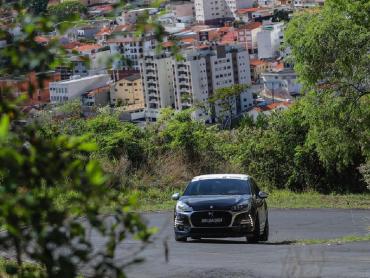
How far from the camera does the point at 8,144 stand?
3.61m

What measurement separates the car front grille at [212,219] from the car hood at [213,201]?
75 millimetres

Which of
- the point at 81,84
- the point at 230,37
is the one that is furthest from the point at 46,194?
the point at 230,37

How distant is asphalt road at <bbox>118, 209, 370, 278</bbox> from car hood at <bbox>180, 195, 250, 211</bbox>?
53cm

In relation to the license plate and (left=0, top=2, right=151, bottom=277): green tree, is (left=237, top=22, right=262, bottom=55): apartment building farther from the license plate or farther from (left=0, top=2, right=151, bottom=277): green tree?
(left=0, top=2, right=151, bottom=277): green tree

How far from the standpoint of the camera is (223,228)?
15.1 meters

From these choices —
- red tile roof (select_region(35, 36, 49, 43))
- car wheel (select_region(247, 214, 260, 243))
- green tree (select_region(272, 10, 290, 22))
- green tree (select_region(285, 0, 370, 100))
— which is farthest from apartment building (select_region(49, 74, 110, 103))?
red tile roof (select_region(35, 36, 49, 43))

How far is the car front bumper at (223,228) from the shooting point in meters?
15.0

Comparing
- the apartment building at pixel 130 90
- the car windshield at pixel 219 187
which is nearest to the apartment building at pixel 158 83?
the apartment building at pixel 130 90

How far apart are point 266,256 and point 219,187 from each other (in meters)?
3.48

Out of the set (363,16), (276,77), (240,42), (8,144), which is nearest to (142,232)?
(8,144)

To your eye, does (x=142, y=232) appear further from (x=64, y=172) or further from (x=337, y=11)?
(x=337, y=11)

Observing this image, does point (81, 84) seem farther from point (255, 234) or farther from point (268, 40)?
point (255, 234)

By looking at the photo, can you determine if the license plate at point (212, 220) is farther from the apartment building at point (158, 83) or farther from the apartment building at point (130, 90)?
Answer: the apartment building at point (158, 83)

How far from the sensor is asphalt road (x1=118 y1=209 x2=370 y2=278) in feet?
35.8
